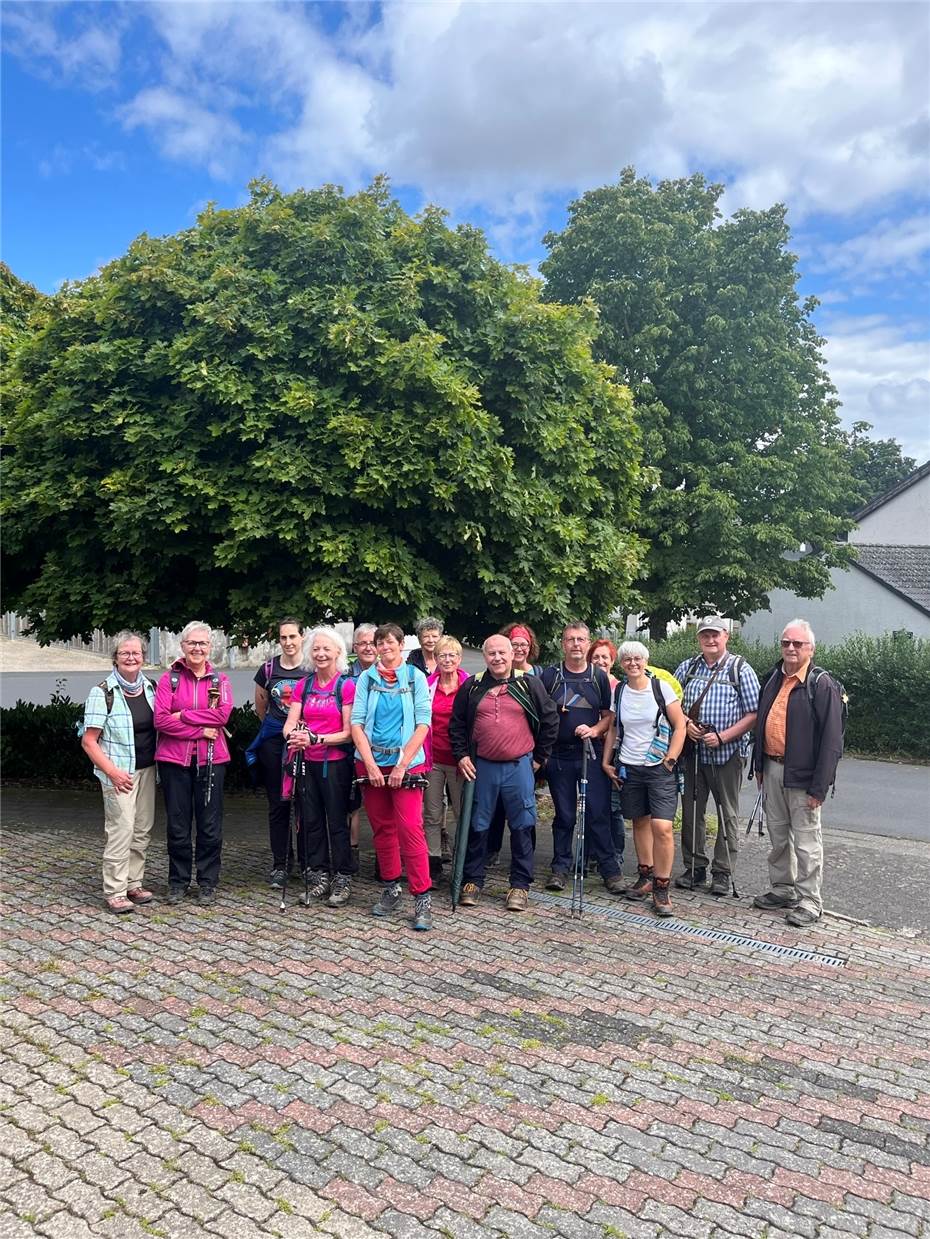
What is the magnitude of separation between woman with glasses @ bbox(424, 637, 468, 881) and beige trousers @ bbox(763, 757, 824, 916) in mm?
2253

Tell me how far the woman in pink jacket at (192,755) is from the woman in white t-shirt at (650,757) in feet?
9.21

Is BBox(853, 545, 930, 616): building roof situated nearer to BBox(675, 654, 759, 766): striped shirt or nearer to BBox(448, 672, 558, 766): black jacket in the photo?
BBox(675, 654, 759, 766): striped shirt

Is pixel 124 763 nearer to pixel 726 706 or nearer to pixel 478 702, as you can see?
pixel 478 702

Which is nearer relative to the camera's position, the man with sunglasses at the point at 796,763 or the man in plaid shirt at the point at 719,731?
the man with sunglasses at the point at 796,763

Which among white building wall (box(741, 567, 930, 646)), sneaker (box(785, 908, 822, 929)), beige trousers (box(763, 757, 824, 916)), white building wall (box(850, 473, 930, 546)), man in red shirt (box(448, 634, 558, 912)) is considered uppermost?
white building wall (box(850, 473, 930, 546))

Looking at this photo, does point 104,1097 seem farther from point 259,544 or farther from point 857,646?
point 857,646

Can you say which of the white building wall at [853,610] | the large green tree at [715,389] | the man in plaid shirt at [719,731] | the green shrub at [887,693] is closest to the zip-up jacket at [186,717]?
the man in plaid shirt at [719,731]

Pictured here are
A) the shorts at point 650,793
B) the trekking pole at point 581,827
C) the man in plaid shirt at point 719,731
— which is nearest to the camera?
the shorts at point 650,793

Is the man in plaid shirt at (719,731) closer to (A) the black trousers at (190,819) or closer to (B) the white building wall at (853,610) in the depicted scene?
(A) the black trousers at (190,819)

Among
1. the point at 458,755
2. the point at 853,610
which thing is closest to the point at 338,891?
the point at 458,755

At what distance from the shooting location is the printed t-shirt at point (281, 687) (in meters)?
6.69

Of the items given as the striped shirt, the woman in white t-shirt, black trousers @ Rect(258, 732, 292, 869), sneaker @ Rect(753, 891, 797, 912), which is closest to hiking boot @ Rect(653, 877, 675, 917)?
the woman in white t-shirt

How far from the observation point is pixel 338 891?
6.46 m

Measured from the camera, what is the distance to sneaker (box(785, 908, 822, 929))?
6.46 m
